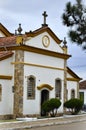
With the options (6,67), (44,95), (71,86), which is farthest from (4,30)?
(71,86)

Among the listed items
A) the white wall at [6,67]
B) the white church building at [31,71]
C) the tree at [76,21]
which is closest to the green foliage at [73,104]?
the white church building at [31,71]

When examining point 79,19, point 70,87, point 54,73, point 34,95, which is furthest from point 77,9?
point 70,87

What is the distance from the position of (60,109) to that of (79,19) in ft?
76.9

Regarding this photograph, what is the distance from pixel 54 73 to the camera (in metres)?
34.2

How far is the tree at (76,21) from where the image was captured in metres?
11.9

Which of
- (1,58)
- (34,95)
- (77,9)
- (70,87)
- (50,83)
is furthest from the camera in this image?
(70,87)

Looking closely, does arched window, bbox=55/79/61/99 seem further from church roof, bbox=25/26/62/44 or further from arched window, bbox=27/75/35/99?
arched window, bbox=27/75/35/99

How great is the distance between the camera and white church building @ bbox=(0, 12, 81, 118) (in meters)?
30.1

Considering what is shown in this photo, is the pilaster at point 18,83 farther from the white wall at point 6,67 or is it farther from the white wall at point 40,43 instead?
the white wall at point 40,43

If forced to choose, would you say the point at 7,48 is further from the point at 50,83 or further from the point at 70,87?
the point at 70,87

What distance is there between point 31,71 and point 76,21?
63.5 ft

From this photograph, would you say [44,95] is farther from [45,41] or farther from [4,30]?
[4,30]

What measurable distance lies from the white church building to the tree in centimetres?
1760

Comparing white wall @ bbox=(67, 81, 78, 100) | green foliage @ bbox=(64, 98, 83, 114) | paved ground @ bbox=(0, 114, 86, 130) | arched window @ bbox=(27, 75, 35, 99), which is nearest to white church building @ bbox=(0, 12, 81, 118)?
arched window @ bbox=(27, 75, 35, 99)
